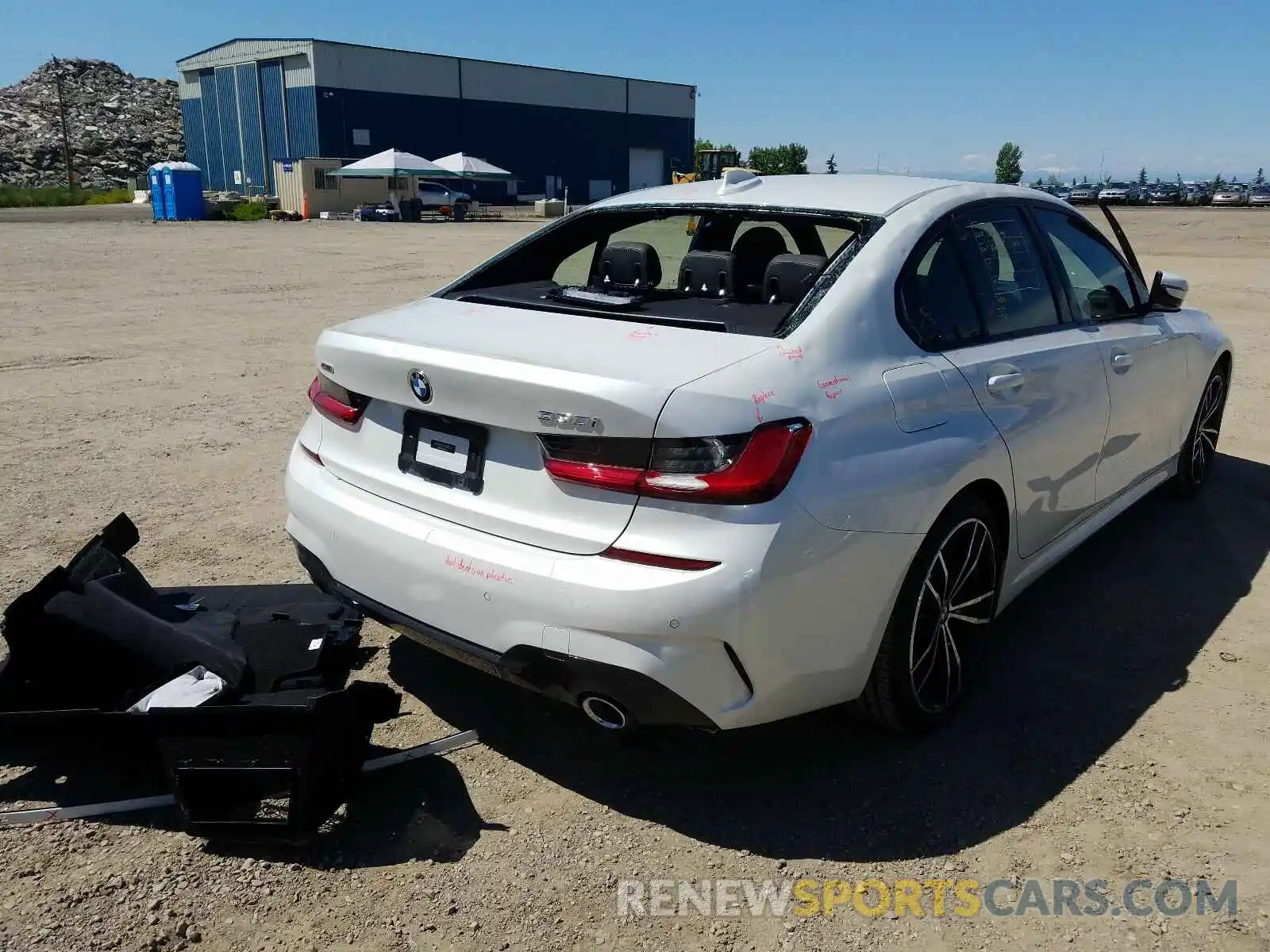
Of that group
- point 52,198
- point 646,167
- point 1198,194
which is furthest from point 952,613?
point 1198,194

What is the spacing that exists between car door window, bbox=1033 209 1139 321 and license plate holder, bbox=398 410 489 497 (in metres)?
2.50

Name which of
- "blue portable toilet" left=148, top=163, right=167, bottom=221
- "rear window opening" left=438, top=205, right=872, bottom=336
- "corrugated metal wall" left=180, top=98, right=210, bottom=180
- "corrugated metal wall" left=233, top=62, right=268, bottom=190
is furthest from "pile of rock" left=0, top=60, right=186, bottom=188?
"rear window opening" left=438, top=205, right=872, bottom=336

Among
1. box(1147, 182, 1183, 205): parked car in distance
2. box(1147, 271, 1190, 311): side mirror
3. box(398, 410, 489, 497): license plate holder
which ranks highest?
box(1147, 182, 1183, 205): parked car in distance

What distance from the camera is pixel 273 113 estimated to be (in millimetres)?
54594

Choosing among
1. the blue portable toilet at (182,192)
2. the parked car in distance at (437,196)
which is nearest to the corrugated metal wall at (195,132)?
the parked car in distance at (437,196)

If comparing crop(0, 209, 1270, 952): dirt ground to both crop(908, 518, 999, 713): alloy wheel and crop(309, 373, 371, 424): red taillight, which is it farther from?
crop(309, 373, 371, 424): red taillight

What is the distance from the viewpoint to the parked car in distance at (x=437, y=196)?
41.9 metres

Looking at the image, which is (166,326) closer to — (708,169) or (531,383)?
(531,383)

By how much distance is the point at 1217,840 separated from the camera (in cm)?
274

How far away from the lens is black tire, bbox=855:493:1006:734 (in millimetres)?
2869

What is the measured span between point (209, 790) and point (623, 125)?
68.7 m

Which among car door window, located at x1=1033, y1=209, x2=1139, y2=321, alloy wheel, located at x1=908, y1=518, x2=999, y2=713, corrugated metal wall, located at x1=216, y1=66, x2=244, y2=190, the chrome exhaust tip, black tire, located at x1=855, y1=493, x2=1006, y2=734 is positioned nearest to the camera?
the chrome exhaust tip

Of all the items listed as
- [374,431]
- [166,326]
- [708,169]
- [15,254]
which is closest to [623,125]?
[708,169]

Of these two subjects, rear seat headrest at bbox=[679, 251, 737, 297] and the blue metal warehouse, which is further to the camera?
the blue metal warehouse
